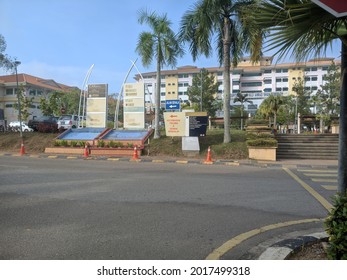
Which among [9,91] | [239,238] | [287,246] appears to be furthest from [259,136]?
[9,91]

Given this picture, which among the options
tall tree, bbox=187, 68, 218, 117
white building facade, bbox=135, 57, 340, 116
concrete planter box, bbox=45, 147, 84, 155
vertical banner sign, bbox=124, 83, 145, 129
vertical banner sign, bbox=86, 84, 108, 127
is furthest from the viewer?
white building facade, bbox=135, 57, 340, 116

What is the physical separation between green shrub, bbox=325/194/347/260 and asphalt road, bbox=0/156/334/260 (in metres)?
1.12

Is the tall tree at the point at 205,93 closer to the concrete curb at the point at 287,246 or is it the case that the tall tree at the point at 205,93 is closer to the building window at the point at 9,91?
the building window at the point at 9,91

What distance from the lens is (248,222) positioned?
570cm

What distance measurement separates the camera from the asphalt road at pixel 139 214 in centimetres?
435

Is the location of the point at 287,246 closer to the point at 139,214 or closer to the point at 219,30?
the point at 139,214

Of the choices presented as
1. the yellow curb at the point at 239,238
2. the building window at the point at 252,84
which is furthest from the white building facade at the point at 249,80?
the yellow curb at the point at 239,238

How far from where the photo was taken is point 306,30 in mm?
3637

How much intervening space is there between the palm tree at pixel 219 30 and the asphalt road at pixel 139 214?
9.64m

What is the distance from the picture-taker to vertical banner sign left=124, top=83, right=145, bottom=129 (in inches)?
862

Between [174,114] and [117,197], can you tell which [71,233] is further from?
[174,114]

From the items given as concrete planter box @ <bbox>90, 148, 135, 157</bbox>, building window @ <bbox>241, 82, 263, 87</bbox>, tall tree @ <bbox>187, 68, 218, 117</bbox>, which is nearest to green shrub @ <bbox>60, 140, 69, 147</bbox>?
concrete planter box @ <bbox>90, 148, 135, 157</bbox>

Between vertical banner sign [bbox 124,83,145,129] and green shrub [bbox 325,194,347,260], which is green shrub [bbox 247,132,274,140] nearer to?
vertical banner sign [bbox 124,83,145,129]
